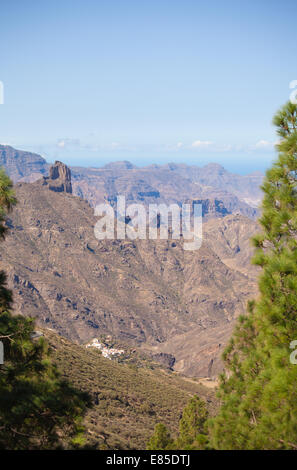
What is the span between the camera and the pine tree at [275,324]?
27.2 ft

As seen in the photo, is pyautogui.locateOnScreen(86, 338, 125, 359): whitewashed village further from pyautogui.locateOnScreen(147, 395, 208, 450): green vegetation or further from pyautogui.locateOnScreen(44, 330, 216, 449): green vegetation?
pyautogui.locateOnScreen(147, 395, 208, 450): green vegetation

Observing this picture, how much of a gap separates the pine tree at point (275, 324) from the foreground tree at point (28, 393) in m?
4.19

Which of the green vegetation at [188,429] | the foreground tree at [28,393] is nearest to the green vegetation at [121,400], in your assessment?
the green vegetation at [188,429]

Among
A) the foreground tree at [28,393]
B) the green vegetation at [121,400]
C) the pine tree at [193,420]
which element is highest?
the foreground tree at [28,393]

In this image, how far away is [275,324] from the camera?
8812 mm

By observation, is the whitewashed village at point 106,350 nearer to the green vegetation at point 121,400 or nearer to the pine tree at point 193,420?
the green vegetation at point 121,400

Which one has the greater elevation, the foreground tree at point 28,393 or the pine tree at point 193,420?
the foreground tree at point 28,393

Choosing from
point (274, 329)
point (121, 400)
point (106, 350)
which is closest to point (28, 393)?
point (274, 329)

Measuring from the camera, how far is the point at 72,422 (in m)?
10.5

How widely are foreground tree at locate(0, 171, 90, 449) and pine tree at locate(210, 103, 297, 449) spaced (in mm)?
4185

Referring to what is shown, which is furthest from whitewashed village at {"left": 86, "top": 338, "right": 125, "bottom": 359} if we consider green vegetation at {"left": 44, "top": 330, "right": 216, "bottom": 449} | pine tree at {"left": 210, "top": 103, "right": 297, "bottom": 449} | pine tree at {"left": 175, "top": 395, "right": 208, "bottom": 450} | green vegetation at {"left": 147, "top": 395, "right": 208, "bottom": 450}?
pine tree at {"left": 210, "top": 103, "right": 297, "bottom": 449}

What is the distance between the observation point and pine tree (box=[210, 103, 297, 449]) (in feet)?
27.2

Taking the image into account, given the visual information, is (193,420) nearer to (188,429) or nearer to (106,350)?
(188,429)
